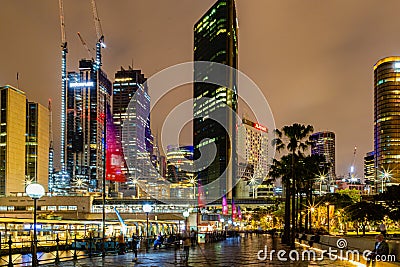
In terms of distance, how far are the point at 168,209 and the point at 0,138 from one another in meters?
77.6

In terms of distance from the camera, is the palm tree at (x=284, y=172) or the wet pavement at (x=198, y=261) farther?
the palm tree at (x=284, y=172)

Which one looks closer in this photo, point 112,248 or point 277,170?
point 112,248

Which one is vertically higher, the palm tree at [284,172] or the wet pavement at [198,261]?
the palm tree at [284,172]

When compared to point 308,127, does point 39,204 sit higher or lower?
lower

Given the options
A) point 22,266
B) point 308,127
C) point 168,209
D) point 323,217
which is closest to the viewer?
point 22,266

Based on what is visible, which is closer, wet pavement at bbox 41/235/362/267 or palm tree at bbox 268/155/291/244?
wet pavement at bbox 41/235/362/267

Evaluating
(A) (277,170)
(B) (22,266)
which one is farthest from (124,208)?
(B) (22,266)

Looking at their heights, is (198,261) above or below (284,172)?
below

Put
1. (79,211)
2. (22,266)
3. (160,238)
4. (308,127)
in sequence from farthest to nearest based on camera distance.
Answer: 1. (79,211)
2. (308,127)
3. (160,238)
4. (22,266)

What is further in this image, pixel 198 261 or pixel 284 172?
pixel 284 172

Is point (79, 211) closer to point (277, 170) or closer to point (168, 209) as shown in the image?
point (168, 209)

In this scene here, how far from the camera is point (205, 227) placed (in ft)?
287

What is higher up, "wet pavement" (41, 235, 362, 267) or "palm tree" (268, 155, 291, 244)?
"palm tree" (268, 155, 291, 244)

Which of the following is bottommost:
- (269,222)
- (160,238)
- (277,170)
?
(269,222)
